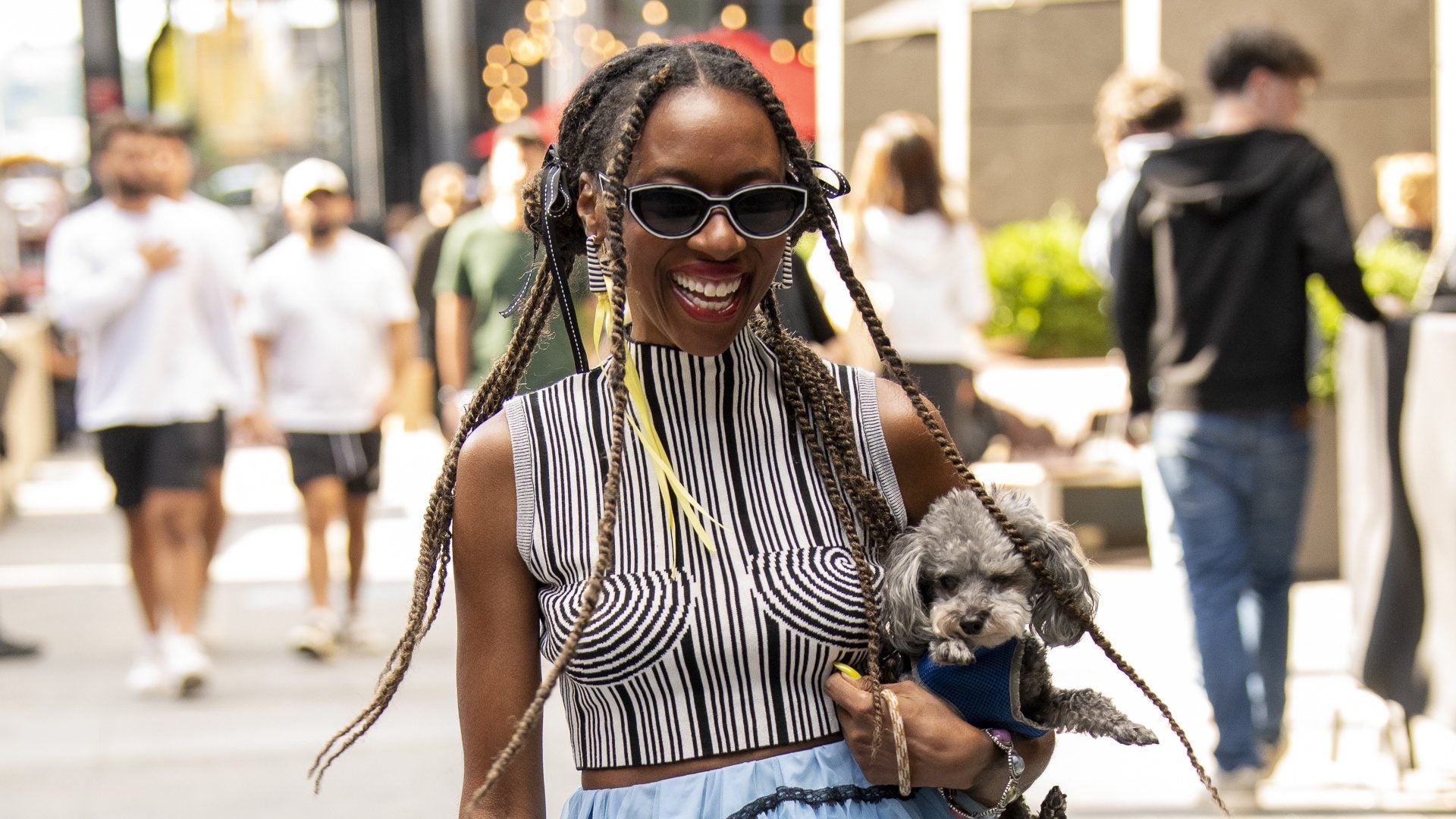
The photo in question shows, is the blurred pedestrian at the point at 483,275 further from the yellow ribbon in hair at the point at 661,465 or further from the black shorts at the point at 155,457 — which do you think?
the yellow ribbon in hair at the point at 661,465

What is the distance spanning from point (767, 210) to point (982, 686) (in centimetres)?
59

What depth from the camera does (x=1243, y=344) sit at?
18.4 ft

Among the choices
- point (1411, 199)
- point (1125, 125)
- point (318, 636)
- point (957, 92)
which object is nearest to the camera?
point (1125, 125)

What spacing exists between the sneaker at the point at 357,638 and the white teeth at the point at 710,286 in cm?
632

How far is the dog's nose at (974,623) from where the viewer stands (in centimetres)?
206

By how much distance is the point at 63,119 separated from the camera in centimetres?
3725

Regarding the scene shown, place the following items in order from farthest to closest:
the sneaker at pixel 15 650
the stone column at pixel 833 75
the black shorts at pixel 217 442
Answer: the stone column at pixel 833 75, the sneaker at pixel 15 650, the black shorts at pixel 217 442

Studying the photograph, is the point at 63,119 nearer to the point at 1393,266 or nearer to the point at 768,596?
the point at 1393,266

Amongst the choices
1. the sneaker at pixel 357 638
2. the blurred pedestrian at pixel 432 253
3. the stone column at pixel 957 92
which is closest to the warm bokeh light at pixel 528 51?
the stone column at pixel 957 92

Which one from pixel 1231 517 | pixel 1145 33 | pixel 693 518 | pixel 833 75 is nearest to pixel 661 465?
pixel 693 518

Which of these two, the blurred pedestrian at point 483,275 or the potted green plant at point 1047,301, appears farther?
the potted green plant at point 1047,301

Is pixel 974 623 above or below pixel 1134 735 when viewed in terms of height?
above

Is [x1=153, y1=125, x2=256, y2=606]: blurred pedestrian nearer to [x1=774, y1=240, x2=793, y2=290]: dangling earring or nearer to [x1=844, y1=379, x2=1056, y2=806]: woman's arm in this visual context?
[x1=774, y1=240, x2=793, y2=290]: dangling earring

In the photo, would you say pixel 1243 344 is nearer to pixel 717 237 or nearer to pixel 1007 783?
pixel 1007 783
